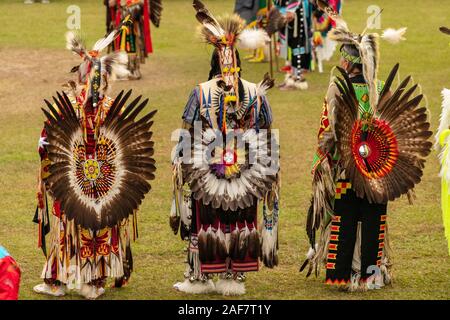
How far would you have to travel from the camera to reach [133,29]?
14.3m

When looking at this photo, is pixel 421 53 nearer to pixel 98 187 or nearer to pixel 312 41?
pixel 312 41

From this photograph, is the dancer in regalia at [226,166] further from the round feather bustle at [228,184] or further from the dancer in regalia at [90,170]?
the dancer in regalia at [90,170]

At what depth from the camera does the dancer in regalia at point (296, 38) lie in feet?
45.3

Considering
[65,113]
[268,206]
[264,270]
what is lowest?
[264,270]

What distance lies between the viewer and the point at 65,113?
6.71 metres

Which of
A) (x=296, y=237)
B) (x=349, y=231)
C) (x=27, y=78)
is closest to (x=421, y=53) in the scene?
(x=27, y=78)

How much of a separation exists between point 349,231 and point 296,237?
1.35 metres

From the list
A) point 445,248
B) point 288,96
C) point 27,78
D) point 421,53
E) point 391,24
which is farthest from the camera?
point 391,24

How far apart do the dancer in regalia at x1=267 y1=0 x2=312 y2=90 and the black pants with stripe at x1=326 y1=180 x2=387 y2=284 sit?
681 centimetres

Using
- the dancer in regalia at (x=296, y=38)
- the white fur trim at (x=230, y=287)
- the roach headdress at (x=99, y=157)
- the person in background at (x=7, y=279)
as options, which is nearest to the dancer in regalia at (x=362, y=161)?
the white fur trim at (x=230, y=287)

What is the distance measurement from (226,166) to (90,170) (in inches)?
33.6

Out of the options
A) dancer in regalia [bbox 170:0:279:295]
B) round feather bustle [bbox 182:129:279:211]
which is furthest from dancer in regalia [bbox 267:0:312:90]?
round feather bustle [bbox 182:129:279:211]

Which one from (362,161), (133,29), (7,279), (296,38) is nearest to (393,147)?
(362,161)

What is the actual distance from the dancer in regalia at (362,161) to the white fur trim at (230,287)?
1.85 feet
